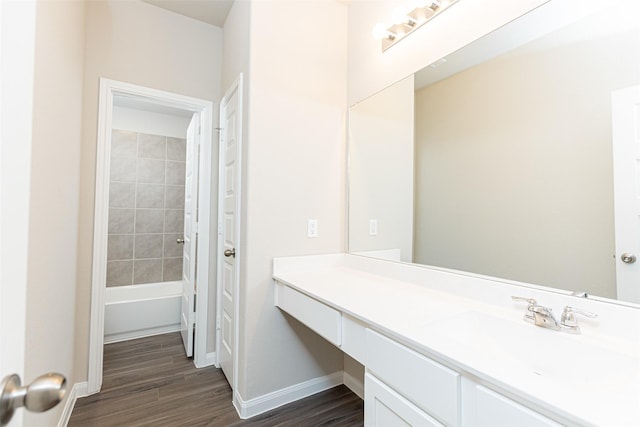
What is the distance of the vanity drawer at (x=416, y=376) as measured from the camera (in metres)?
0.79

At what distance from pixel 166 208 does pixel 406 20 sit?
3.20m

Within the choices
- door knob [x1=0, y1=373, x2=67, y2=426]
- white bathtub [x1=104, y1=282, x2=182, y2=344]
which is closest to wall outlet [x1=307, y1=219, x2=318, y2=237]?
door knob [x1=0, y1=373, x2=67, y2=426]

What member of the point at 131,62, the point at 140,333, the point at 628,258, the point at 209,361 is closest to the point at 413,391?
the point at 628,258

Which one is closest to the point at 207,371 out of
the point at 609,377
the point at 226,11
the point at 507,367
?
the point at 507,367

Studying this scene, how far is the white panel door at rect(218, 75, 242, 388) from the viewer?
74.2 inches

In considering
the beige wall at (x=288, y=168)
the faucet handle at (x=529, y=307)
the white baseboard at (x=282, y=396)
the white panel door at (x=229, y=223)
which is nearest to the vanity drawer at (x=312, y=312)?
the beige wall at (x=288, y=168)

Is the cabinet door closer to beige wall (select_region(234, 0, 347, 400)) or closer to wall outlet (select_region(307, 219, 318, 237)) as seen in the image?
beige wall (select_region(234, 0, 347, 400))

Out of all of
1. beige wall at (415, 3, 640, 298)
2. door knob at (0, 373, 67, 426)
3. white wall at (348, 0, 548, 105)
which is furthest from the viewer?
white wall at (348, 0, 548, 105)

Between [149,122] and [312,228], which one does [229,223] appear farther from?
[149,122]

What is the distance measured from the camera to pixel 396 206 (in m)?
1.81

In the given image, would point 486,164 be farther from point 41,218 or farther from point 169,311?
point 169,311

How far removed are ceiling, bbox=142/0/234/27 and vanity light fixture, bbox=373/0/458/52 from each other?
116 cm

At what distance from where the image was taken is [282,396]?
1803mm

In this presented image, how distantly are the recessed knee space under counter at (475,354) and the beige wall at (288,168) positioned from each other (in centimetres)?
40
